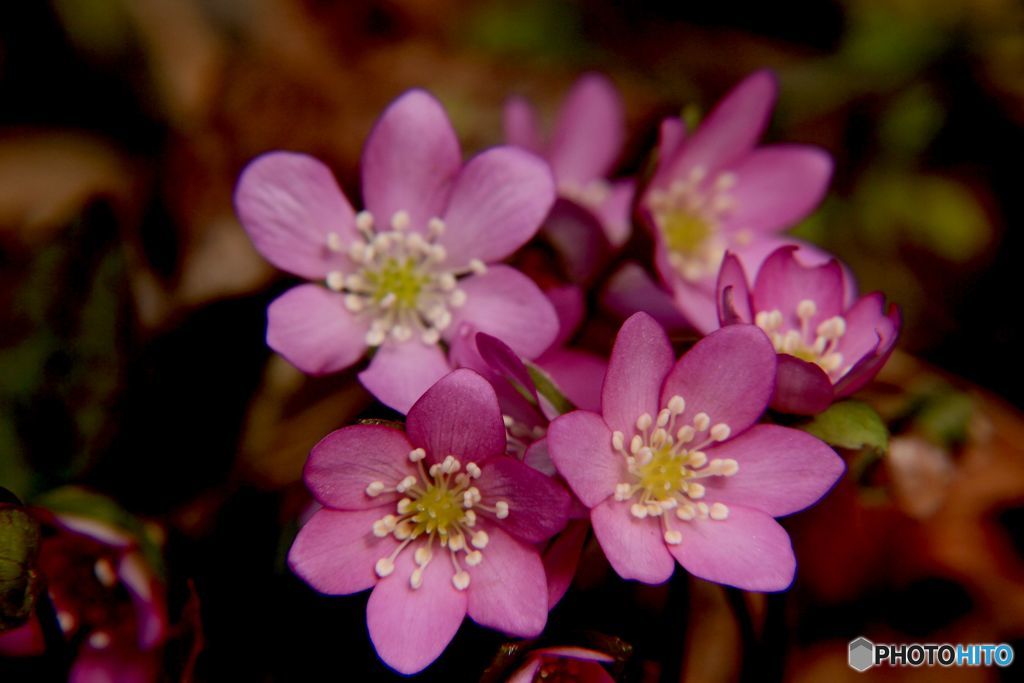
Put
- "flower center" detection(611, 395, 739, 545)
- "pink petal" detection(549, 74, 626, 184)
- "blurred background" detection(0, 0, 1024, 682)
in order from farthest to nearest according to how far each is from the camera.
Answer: "pink petal" detection(549, 74, 626, 184), "blurred background" detection(0, 0, 1024, 682), "flower center" detection(611, 395, 739, 545)

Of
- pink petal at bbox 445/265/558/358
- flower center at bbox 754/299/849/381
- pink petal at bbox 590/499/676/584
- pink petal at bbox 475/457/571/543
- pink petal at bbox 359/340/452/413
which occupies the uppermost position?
pink petal at bbox 445/265/558/358

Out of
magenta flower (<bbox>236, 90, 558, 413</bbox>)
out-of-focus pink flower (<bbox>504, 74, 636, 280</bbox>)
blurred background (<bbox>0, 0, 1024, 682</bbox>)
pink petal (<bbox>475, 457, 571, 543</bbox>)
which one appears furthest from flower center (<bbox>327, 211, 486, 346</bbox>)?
out-of-focus pink flower (<bbox>504, 74, 636, 280</bbox>)

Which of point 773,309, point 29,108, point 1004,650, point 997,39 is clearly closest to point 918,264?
point 997,39

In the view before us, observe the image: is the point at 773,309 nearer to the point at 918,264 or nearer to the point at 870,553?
the point at 870,553

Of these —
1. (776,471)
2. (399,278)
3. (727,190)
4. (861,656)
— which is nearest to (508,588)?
(776,471)

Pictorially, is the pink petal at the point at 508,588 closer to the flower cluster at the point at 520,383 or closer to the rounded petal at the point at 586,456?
the flower cluster at the point at 520,383

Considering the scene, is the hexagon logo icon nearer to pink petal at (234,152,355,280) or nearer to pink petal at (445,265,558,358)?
pink petal at (445,265,558,358)
